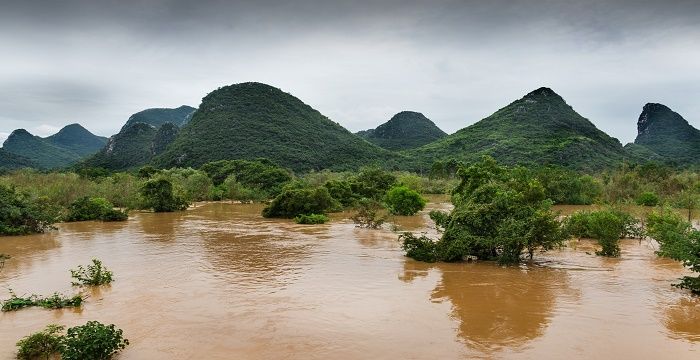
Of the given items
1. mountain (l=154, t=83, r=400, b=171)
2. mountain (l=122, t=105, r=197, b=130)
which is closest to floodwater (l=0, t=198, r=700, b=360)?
mountain (l=154, t=83, r=400, b=171)

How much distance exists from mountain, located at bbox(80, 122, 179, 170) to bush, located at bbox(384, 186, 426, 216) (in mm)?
80788

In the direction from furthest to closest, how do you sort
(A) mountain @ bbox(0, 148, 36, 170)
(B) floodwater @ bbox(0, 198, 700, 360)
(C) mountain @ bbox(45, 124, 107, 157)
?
1. (C) mountain @ bbox(45, 124, 107, 157)
2. (A) mountain @ bbox(0, 148, 36, 170)
3. (B) floodwater @ bbox(0, 198, 700, 360)

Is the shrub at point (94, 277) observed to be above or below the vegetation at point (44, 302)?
above

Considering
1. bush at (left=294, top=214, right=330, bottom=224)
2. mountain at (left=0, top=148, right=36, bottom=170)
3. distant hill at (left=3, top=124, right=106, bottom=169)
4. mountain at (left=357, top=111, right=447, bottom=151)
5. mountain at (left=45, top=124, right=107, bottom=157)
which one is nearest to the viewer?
bush at (left=294, top=214, right=330, bottom=224)

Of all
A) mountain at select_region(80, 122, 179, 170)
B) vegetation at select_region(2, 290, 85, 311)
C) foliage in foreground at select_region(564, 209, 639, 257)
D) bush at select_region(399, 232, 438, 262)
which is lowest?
vegetation at select_region(2, 290, 85, 311)

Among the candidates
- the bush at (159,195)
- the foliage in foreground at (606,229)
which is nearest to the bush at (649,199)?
the foliage in foreground at (606,229)

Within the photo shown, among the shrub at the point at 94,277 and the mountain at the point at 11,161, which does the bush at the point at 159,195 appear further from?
the mountain at the point at 11,161

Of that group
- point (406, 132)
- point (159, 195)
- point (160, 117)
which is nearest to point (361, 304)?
point (159, 195)

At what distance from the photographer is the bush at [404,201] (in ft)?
106

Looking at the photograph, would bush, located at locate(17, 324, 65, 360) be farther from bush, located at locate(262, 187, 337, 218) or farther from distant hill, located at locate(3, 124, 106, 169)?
distant hill, located at locate(3, 124, 106, 169)

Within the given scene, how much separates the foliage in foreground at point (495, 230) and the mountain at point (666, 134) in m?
104

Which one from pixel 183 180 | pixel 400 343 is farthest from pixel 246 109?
pixel 400 343

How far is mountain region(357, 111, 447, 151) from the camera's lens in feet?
463

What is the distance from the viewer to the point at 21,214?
23.4 m
